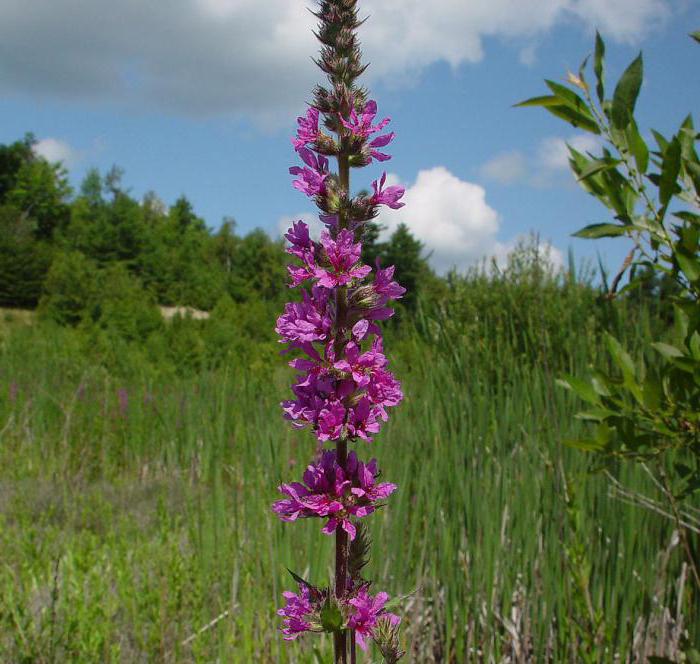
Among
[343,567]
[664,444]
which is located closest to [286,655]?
[664,444]

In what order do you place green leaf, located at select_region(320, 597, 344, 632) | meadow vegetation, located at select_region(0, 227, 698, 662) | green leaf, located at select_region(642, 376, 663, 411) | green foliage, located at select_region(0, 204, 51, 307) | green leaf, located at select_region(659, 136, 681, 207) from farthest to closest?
green foliage, located at select_region(0, 204, 51, 307)
meadow vegetation, located at select_region(0, 227, 698, 662)
green leaf, located at select_region(642, 376, 663, 411)
green leaf, located at select_region(659, 136, 681, 207)
green leaf, located at select_region(320, 597, 344, 632)

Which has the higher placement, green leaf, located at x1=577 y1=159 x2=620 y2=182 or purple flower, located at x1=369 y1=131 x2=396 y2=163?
green leaf, located at x1=577 y1=159 x2=620 y2=182

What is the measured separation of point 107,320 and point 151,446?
17.4 metres

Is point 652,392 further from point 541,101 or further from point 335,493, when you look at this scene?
Answer: point 335,493

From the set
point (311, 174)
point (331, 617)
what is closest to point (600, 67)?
point (311, 174)

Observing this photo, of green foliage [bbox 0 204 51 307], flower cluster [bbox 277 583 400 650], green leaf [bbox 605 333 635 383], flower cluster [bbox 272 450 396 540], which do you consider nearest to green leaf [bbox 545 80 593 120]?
green leaf [bbox 605 333 635 383]

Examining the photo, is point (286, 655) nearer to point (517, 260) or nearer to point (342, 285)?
point (342, 285)

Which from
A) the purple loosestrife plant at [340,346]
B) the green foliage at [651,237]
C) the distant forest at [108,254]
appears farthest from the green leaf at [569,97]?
the distant forest at [108,254]

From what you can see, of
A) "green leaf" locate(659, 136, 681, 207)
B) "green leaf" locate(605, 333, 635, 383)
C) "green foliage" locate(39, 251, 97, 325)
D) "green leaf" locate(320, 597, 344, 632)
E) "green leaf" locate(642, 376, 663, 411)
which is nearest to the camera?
"green leaf" locate(320, 597, 344, 632)

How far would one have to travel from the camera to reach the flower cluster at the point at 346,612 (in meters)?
0.95

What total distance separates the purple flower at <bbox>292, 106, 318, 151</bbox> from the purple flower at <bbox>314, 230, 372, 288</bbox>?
0.55ft

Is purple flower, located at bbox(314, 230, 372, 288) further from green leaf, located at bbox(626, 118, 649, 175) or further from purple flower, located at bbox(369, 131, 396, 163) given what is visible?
green leaf, located at bbox(626, 118, 649, 175)

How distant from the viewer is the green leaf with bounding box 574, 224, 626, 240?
154cm

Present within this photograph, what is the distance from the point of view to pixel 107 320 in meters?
22.0
